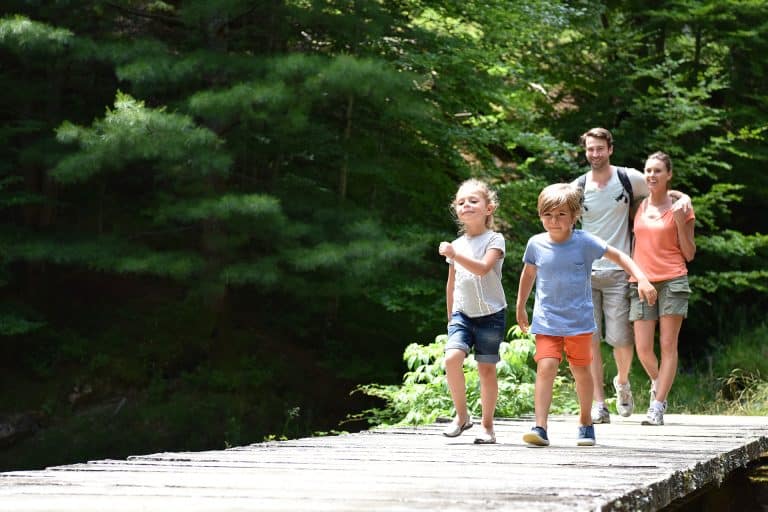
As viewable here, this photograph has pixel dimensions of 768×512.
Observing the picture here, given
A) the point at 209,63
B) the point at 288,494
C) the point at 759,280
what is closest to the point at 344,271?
the point at 209,63

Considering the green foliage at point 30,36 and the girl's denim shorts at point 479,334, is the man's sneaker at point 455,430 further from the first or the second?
the green foliage at point 30,36

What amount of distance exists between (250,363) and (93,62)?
5232 millimetres

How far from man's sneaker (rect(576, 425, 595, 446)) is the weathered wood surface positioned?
6 centimetres

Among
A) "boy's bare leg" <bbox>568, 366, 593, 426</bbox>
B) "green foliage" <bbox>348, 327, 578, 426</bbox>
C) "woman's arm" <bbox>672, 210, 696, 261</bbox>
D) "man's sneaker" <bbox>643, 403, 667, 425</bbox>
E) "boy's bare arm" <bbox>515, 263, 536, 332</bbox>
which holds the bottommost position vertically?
"green foliage" <bbox>348, 327, 578, 426</bbox>

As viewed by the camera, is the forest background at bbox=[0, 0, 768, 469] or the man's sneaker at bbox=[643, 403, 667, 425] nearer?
the man's sneaker at bbox=[643, 403, 667, 425]

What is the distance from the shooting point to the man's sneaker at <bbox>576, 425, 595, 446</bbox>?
547 centimetres

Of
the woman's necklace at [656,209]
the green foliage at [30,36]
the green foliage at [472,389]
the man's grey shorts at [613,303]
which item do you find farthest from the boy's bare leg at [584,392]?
the green foliage at [30,36]

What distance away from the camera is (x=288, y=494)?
128 inches

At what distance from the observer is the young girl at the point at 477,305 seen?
5672 mm

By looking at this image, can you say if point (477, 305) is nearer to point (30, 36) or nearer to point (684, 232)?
point (684, 232)

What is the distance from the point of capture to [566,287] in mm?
5457

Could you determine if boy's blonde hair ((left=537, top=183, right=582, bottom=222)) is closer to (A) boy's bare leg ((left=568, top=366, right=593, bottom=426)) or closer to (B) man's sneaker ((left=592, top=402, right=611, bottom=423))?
(A) boy's bare leg ((left=568, top=366, right=593, bottom=426))

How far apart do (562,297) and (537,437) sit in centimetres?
72

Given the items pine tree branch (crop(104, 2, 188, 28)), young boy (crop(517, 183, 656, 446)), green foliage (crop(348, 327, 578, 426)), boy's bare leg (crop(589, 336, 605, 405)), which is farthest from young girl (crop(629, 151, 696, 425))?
pine tree branch (crop(104, 2, 188, 28))
